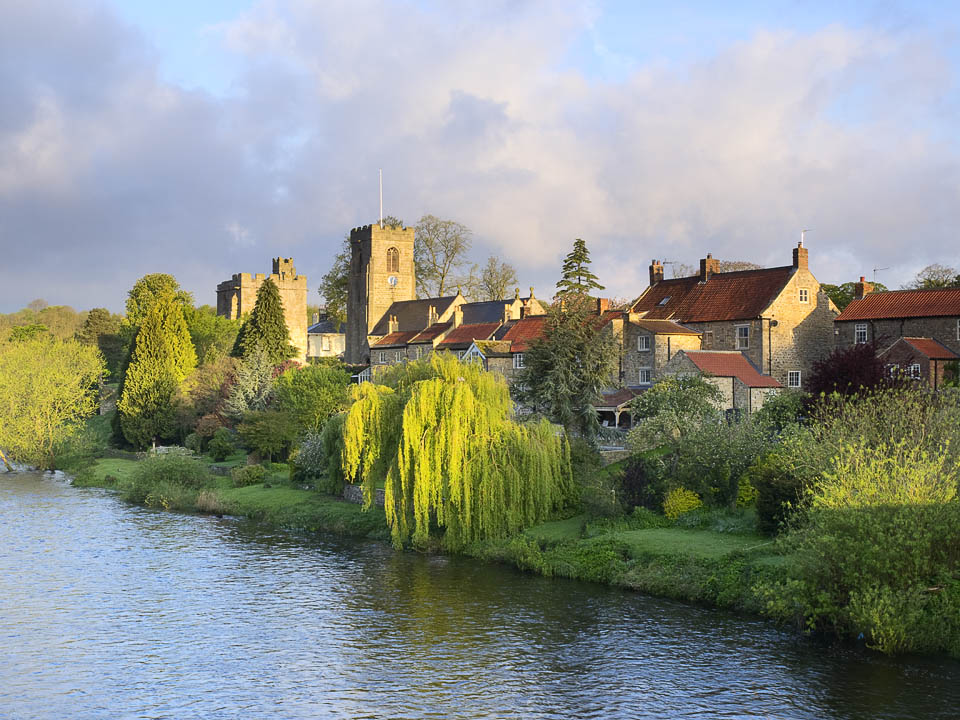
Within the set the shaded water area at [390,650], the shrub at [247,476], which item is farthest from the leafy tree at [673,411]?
the shrub at [247,476]

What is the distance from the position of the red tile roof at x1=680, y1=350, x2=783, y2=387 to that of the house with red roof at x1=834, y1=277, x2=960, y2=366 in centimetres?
646

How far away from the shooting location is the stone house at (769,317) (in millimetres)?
55406

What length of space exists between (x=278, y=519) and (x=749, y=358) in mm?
30590

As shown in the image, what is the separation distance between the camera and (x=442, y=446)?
104 feet

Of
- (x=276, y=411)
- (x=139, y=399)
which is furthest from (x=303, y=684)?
(x=139, y=399)

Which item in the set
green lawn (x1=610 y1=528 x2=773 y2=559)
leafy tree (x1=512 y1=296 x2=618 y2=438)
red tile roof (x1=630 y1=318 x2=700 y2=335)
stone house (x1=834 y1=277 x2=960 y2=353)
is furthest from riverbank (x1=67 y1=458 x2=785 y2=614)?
stone house (x1=834 y1=277 x2=960 y2=353)

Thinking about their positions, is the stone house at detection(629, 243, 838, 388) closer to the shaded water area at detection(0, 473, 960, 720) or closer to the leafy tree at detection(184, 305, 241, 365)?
the shaded water area at detection(0, 473, 960, 720)

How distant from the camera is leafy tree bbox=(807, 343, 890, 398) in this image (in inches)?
1410

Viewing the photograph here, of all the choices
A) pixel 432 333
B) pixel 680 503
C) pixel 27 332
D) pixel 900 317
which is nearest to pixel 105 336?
pixel 27 332

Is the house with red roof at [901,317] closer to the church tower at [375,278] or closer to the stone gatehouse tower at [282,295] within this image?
the church tower at [375,278]

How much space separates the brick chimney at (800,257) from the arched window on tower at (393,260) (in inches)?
1698

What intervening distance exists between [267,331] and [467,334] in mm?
15134

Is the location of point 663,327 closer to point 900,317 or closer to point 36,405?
point 900,317

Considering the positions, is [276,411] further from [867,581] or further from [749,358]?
[867,581]
